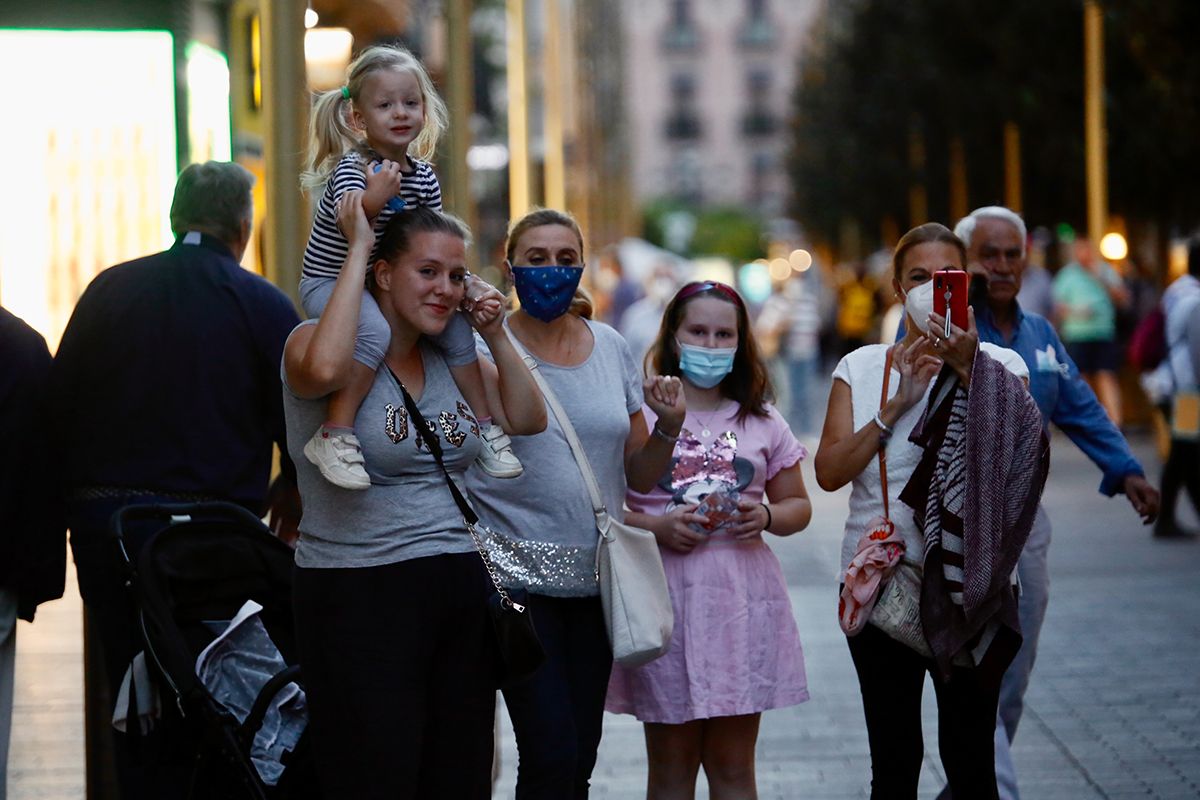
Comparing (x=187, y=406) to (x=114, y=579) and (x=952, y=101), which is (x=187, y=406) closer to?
(x=114, y=579)

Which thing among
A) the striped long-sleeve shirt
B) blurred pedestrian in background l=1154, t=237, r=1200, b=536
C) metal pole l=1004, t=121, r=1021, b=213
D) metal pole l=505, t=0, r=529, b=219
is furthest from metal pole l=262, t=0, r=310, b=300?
metal pole l=1004, t=121, r=1021, b=213

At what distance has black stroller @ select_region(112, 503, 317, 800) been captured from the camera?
15.7 feet

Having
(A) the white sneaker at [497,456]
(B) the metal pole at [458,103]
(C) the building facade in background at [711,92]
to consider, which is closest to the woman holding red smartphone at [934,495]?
(A) the white sneaker at [497,456]

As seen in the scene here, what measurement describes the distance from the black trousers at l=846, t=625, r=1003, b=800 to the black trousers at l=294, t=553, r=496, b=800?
1225mm

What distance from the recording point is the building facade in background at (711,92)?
153750 mm

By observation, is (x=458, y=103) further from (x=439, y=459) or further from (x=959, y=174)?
(x=959, y=174)

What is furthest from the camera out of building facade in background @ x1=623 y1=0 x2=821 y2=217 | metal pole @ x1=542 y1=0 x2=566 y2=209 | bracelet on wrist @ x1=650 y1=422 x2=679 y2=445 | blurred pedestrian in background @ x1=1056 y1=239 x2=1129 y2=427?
building facade in background @ x1=623 y1=0 x2=821 y2=217

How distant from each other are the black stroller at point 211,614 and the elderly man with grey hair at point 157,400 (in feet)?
0.70

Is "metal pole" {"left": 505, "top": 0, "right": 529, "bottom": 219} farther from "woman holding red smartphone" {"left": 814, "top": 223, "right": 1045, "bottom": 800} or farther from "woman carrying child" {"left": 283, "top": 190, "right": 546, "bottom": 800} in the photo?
"woman carrying child" {"left": 283, "top": 190, "right": 546, "bottom": 800}

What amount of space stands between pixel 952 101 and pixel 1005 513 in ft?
131

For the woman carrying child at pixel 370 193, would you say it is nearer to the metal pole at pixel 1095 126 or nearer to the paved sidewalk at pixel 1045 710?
the paved sidewalk at pixel 1045 710

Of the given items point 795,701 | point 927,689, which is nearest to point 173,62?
point 927,689

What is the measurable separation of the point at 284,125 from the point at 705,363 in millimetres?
2050

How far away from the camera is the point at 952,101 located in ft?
143
